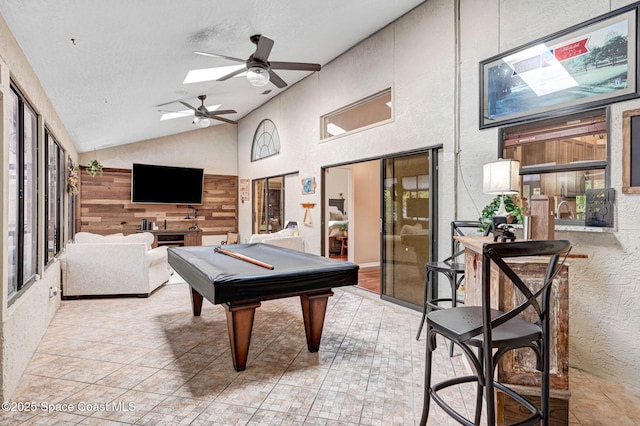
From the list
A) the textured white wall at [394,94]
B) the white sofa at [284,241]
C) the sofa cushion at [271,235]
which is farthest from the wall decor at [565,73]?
the sofa cushion at [271,235]

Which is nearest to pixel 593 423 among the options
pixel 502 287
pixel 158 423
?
pixel 502 287

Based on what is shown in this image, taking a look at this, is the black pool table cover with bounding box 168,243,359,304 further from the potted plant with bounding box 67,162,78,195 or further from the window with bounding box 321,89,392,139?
the potted plant with bounding box 67,162,78,195

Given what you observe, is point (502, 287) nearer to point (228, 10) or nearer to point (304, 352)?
point (304, 352)

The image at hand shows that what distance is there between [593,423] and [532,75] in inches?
105

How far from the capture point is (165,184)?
28.4ft

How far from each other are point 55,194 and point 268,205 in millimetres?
4164

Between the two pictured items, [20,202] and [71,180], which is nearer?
[20,202]

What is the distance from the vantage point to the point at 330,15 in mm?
4113

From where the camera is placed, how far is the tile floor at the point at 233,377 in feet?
6.72

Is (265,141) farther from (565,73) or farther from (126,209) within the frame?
(565,73)

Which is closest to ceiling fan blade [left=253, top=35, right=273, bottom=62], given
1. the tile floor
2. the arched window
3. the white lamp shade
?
the white lamp shade

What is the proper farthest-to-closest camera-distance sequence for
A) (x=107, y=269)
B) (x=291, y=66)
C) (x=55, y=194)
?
(x=55, y=194)
(x=107, y=269)
(x=291, y=66)

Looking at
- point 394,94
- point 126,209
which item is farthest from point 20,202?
point 126,209

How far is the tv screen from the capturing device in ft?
27.3
